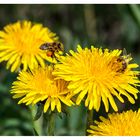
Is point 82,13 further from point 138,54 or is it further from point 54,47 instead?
Result: point 54,47

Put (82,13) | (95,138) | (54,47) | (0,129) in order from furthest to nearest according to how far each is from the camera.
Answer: (82,13) < (0,129) < (54,47) < (95,138)

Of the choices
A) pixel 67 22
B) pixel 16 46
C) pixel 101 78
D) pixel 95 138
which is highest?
pixel 67 22

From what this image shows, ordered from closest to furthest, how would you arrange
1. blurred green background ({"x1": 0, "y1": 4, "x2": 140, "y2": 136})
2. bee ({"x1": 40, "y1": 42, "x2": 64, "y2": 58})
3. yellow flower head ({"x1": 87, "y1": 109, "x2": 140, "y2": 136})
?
yellow flower head ({"x1": 87, "y1": 109, "x2": 140, "y2": 136}), bee ({"x1": 40, "y1": 42, "x2": 64, "y2": 58}), blurred green background ({"x1": 0, "y1": 4, "x2": 140, "y2": 136})

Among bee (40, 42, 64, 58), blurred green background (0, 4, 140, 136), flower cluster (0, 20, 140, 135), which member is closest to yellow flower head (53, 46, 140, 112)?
flower cluster (0, 20, 140, 135)

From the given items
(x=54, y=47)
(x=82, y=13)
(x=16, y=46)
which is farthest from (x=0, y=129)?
(x=82, y=13)

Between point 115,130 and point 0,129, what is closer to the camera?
point 115,130

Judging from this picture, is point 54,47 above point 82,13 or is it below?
below

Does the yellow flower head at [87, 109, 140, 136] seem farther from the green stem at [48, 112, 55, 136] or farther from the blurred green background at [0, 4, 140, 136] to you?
the blurred green background at [0, 4, 140, 136]
